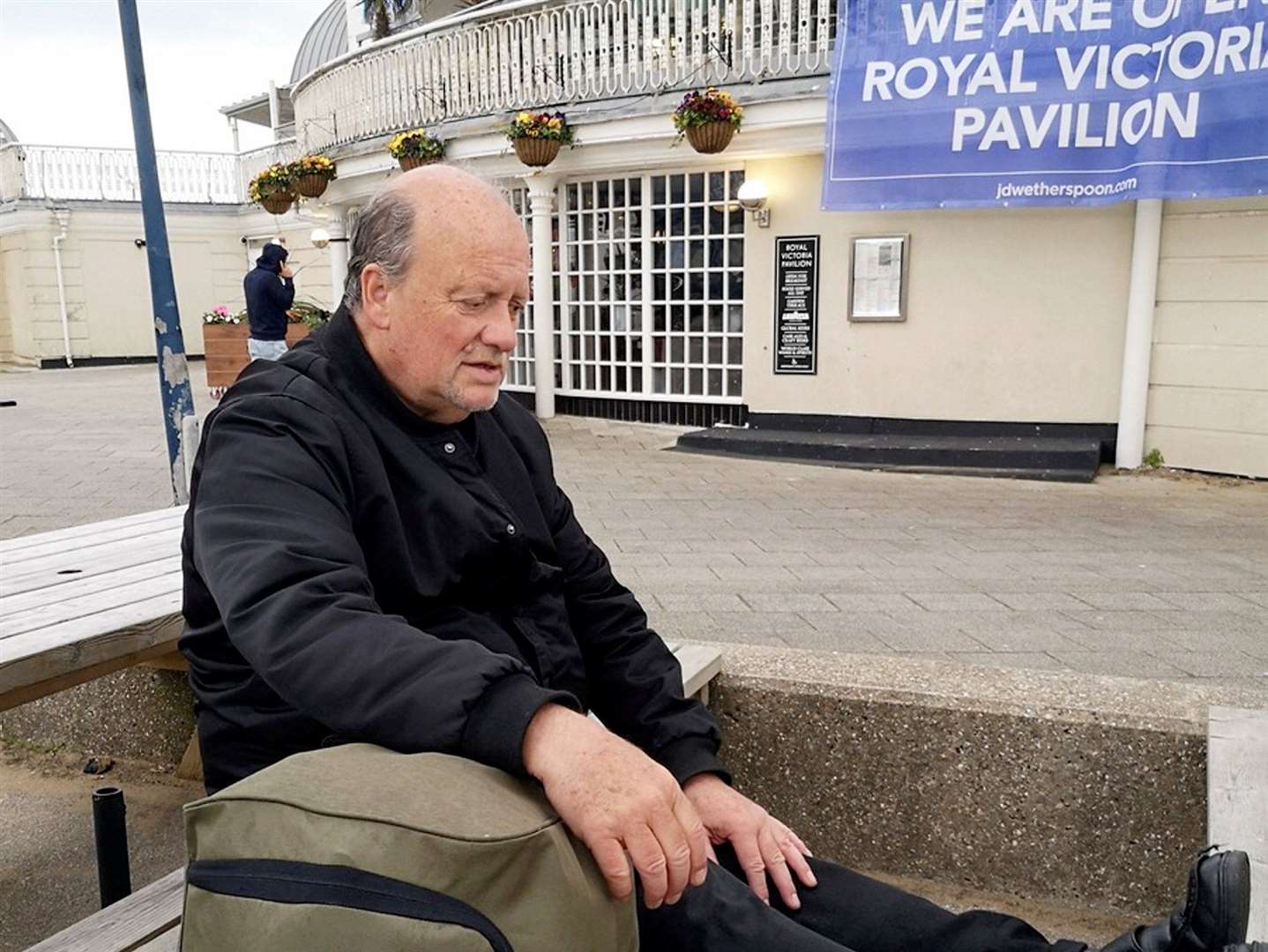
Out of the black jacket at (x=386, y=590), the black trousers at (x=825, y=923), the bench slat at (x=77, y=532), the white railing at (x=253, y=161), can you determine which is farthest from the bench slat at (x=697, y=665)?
the white railing at (x=253, y=161)

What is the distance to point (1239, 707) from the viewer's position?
87.0 inches

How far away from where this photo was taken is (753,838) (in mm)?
1756

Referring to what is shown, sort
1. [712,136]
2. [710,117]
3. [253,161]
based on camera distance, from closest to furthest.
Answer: [710,117] → [712,136] → [253,161]

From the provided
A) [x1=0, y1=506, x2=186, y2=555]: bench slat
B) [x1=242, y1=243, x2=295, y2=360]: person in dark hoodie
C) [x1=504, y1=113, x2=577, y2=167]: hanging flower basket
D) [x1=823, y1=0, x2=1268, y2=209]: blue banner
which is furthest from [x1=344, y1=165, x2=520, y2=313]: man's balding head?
[x1=242, y1=243, x2=295, y2=360]: person in dark hoodie

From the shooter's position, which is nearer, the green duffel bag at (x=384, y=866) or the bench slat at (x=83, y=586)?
the green duffel bag at (x=384, y=866)

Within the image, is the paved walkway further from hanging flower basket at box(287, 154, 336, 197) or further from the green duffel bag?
hanging flower basket at box(287, 154, 336, 197)

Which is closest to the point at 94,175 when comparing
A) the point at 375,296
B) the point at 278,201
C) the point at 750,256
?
the point at 278,201

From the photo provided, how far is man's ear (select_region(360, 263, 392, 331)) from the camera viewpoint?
169 cm

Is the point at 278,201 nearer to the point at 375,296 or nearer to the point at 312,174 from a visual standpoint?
the point at 312,174

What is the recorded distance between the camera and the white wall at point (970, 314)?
29.5 feet

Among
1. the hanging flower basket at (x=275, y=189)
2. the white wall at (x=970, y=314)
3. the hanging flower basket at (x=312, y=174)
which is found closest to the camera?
the white wall at (x=970, y=314)

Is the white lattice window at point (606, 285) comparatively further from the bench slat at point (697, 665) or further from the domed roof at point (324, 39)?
the domed roof at point (324, 39)

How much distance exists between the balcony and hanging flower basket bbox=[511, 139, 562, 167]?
42.7 ft

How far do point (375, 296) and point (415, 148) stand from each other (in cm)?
1023
